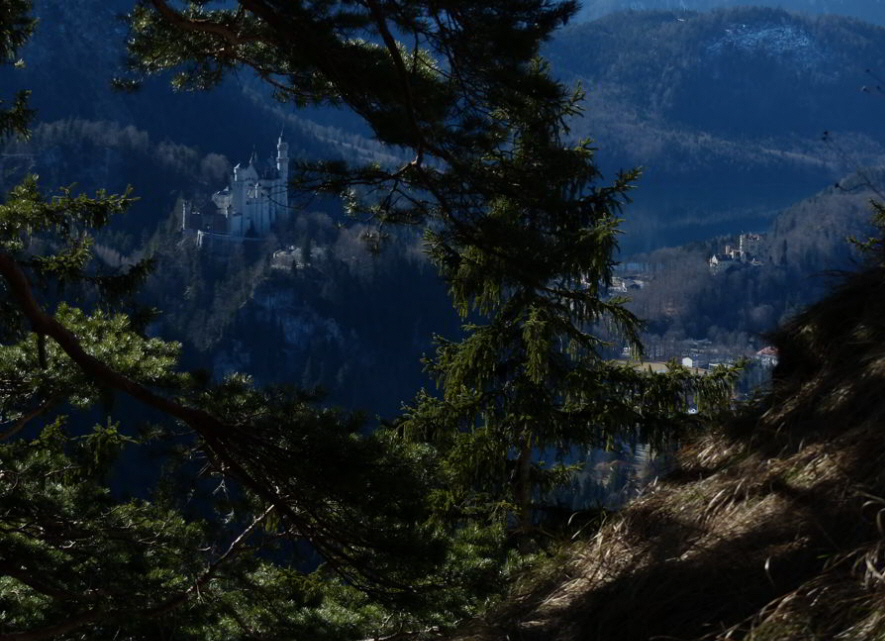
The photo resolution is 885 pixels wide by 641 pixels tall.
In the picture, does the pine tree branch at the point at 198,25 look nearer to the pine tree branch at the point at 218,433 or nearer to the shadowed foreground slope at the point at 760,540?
the pine tree branch at the point at 218,433

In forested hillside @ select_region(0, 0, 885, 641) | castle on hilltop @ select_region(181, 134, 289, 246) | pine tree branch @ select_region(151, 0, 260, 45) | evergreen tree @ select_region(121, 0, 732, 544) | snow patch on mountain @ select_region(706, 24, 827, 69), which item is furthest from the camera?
snow patch on mountain @ select_region(706, 24, 827, 69)

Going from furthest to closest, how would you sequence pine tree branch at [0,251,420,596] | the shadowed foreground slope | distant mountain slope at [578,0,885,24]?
1. distant mountain slope at [578,0,885,24]
2. pine tree branch at [0,251,420,596]
3. the shadowed foreground slope

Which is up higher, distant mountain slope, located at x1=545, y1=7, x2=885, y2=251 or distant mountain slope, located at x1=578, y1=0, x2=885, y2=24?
distant mountain slope, located at x1=578, y1=0, x2=885, y2=24

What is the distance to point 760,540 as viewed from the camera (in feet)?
7.16

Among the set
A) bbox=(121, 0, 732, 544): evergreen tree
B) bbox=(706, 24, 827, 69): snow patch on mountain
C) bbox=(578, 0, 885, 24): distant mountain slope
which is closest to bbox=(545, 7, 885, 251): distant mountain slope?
bbox=(706, 24, 827, 69): snow patch on mountain

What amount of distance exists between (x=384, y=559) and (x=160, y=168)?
96.0 meters

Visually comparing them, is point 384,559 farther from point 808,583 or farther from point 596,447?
point 596,447

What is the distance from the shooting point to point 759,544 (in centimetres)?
217

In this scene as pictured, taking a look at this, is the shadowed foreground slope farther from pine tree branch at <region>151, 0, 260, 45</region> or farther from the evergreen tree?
pine tree branch at <region>151, 0, 260, 45</region>

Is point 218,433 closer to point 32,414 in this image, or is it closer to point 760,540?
point 32,414

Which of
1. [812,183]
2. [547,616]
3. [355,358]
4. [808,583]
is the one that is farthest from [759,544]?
[812,183]

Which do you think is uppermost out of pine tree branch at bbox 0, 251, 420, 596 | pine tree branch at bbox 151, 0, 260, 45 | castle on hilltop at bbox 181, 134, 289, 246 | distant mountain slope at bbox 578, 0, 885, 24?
distant mountain slope at bbox 578, 0, 885, 24

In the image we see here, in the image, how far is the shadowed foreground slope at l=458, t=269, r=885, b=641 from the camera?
1876 millimetres

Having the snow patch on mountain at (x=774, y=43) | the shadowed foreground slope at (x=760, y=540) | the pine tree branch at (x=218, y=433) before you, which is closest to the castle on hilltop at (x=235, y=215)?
the pine tree branch at (x=218, y=433)
